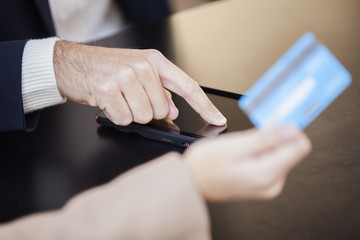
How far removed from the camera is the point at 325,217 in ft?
1.74

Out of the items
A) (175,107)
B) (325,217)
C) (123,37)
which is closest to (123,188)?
(325,217)

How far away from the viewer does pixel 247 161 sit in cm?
42

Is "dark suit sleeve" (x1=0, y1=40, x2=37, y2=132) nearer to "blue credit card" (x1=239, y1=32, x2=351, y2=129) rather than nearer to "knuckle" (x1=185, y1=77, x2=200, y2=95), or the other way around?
"knuckle" (x1=185, y1=77, x2=200, y2=95)

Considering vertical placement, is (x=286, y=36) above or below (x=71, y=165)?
above

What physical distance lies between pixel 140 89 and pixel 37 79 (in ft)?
0.79

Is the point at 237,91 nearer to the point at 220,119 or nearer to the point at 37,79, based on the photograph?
the point at 220,119

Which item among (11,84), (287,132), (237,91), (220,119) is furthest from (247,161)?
(11,84)

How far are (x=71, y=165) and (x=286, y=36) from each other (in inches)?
23.9

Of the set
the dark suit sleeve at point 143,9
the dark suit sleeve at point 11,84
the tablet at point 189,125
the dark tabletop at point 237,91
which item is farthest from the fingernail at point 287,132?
the dark suit sleeve at point 143,9

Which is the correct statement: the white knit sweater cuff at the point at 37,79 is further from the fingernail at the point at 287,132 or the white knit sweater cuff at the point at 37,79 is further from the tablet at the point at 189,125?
the fingernail at the point at 287,132

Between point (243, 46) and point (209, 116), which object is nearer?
point (209, 116)

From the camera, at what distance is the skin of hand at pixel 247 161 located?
412mm

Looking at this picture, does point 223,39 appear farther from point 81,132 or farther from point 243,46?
point 81,132

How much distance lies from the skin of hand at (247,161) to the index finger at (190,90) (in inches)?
12.0
